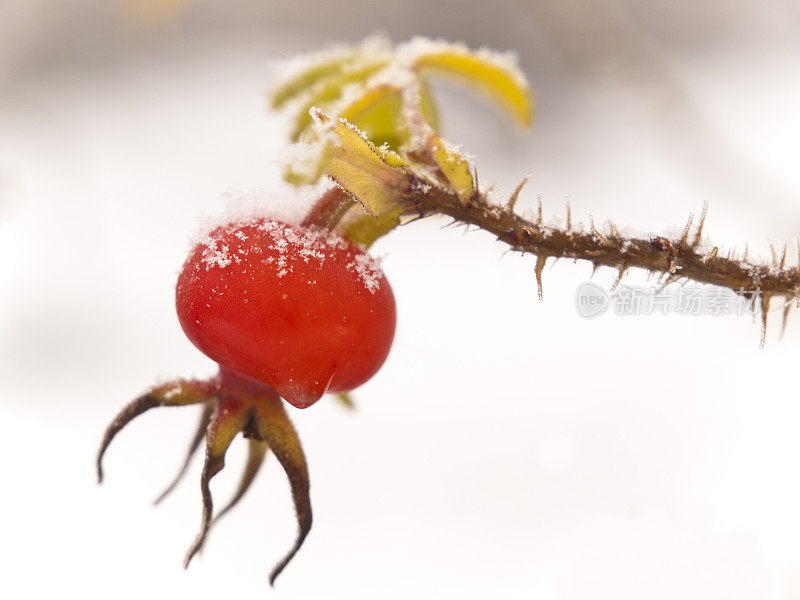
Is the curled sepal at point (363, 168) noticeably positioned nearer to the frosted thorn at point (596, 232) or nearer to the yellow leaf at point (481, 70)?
the frosted thorn at point (596, 232)

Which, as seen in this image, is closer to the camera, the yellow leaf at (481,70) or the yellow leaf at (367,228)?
the yellow leaf at (367,228)

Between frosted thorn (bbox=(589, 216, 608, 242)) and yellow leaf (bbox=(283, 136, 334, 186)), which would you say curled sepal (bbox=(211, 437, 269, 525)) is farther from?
frosted thorn (bbox=(589, 216, 608, 242))

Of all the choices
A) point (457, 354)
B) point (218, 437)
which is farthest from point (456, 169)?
point (457, 354)

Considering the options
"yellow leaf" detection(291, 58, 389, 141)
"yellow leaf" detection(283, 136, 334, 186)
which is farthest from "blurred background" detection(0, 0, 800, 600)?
"yellow leaf" detection(291, 58, 389, 141)

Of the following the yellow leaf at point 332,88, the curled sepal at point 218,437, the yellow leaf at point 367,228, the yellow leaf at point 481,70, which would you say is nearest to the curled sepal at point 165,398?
the curled sepal at point 218,437

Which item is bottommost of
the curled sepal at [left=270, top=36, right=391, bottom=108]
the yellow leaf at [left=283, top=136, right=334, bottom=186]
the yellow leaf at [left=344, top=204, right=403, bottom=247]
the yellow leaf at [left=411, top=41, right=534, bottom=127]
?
the yellow leaf at [left=344, top=204, right=403, bottom=247]

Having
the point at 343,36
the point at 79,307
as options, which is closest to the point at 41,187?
the point at 79,307

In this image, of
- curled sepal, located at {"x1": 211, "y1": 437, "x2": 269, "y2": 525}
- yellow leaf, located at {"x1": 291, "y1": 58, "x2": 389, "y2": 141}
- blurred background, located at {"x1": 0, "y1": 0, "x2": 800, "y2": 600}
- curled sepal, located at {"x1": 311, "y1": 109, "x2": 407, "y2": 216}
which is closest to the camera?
curled sepal, located at {"x1": 311, "y1": 109, "x2": 407, "y2": 216}

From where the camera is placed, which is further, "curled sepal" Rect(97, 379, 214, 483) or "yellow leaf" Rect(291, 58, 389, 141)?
"yellow leaf" Rect(291, 58, 389, 141)
